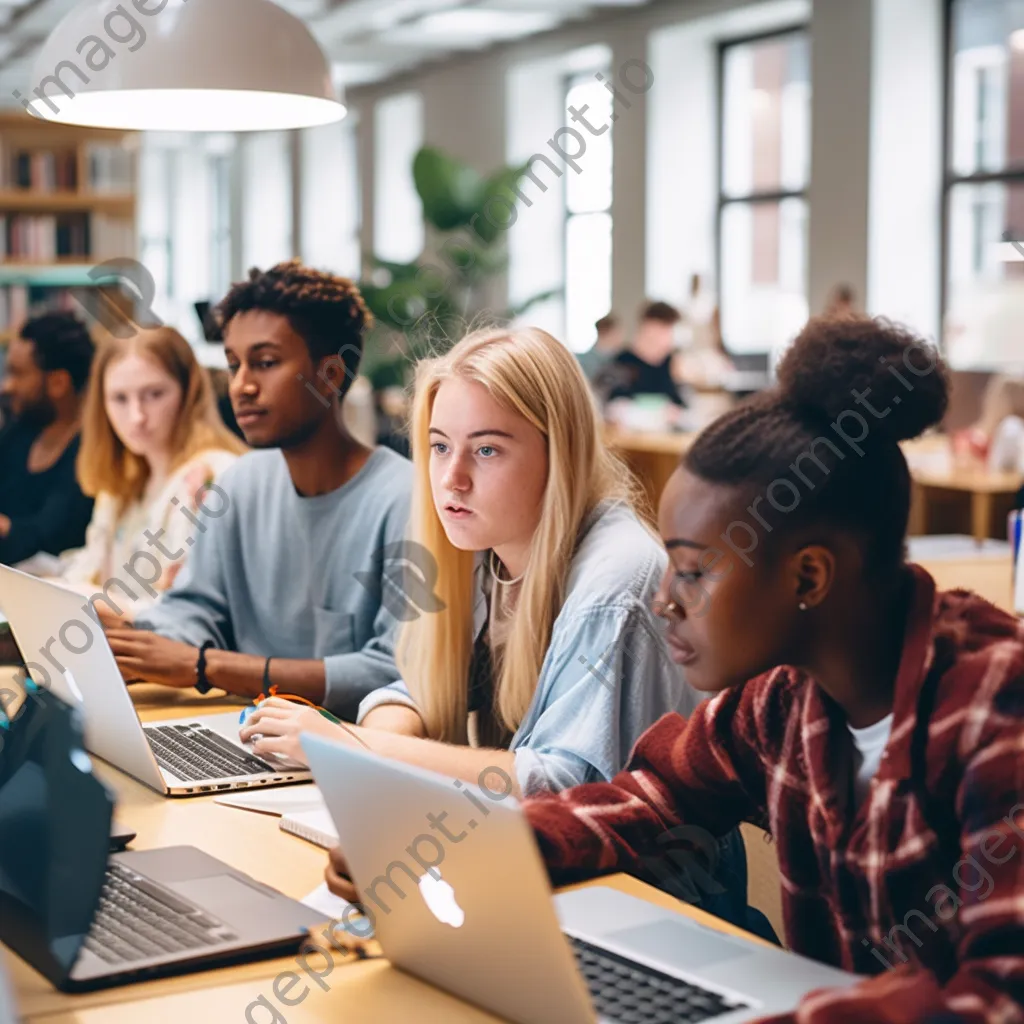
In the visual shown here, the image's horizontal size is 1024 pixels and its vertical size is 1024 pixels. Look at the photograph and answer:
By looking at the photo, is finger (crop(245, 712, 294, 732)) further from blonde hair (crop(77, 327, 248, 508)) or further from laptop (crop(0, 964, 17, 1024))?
blonde hair (crop(77, 327, 248, 508))

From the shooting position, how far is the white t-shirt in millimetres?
1282

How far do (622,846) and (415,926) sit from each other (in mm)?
314

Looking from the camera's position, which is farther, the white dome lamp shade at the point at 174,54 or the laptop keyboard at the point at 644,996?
the white dome lamp shade at the point at 174,54

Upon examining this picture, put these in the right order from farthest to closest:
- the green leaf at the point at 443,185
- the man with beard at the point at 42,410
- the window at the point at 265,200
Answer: the window at the point at 265,200 → the green leaf at the point at 443,185 → the man with beard at the point at 42,410

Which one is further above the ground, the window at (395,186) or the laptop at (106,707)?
the window at (395,186)

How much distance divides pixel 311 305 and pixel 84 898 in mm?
1459

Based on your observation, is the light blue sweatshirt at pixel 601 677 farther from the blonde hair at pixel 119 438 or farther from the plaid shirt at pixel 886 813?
the blonde hair at pixel 119 438

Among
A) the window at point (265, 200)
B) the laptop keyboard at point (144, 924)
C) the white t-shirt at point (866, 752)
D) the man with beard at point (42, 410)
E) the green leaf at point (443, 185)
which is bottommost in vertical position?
the laptop keyboard at point (144, 924)

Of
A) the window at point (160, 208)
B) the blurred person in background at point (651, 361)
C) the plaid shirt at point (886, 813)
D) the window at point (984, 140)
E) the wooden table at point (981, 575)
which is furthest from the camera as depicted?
the window at point (160, 208)

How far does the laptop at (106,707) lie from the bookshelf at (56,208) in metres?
6.68

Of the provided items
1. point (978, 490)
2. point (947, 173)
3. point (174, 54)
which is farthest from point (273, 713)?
point (947, 173)

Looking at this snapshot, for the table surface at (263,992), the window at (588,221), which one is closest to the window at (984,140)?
the window at (588,221)

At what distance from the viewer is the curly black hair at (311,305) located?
2502 mm

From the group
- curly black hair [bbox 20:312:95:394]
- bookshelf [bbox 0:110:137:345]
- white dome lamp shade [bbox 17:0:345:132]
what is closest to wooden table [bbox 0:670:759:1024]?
white dome lamp shade [bbox 17:0:345:132]
